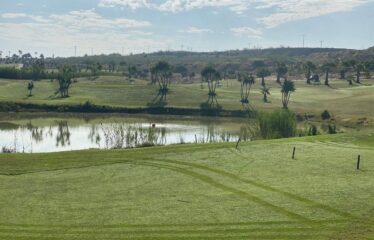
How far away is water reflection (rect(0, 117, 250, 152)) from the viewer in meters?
81.4

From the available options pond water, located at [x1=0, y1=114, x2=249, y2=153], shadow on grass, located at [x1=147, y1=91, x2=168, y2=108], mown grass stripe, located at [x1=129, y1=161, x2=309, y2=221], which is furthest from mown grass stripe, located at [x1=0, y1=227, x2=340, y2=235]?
shadow on grass, located at [x1=147, y1=91, x2=168, y2=108]

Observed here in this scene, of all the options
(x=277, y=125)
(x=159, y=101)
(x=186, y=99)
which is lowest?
(x=159, y=101)

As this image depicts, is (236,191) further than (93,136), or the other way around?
(93,136)

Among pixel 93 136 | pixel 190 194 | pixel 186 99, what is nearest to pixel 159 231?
pixel 190 194

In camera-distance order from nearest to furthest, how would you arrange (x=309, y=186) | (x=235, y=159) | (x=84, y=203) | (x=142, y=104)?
1. (x=84, y=203)
2. (x=309, y=186)
3. (x=235, y=159)
4. (x=142, y=104)

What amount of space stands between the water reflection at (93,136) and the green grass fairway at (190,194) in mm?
25401

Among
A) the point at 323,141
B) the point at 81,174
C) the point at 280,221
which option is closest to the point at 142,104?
the point at 323,141

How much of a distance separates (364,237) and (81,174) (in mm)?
24043

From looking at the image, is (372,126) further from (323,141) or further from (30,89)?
(30,89)

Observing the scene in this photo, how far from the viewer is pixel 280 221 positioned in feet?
92.8

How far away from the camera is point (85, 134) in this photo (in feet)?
331

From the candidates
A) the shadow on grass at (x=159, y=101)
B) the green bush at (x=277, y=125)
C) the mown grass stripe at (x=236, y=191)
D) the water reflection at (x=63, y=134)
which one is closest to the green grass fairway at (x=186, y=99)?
the shadow on grass at (x=159, y=101)

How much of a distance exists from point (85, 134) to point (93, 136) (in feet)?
15.7

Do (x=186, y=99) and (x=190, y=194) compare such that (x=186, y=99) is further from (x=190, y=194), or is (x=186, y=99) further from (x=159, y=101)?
(x=190, y=194)
